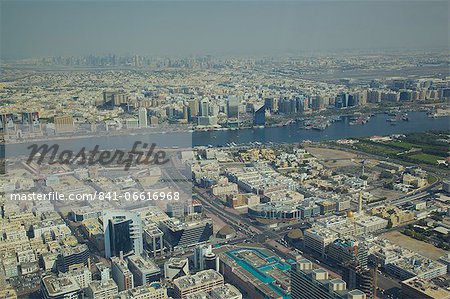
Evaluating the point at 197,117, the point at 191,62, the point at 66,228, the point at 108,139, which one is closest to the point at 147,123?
the point at 197,117

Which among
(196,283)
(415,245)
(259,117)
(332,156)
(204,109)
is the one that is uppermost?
(204,109)

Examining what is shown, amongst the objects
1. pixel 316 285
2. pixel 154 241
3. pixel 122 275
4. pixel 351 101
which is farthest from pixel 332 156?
pixel 316 285

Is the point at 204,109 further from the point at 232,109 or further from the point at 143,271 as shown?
the point at 143,271

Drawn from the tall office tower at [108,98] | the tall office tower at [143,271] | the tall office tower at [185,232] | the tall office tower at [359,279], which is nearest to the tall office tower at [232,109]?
the tall office tower at [108,98]

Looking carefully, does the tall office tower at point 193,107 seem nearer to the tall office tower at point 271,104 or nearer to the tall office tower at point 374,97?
the tall office tower at point 271,104

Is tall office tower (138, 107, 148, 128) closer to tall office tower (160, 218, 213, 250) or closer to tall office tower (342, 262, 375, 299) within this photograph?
tall office tower (160, 218, 213, 250)

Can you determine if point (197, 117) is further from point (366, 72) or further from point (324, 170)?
point (366, 72)
